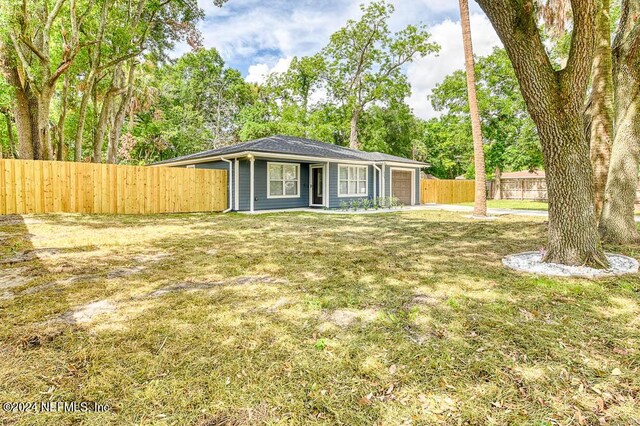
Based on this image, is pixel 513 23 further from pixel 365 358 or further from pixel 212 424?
pixel 212 424

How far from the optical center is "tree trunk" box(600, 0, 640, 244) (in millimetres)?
5477

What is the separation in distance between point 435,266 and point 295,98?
26793 mm

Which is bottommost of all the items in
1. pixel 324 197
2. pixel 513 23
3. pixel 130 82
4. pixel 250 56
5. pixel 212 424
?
pixel 212 424

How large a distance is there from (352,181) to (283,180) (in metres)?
3.58

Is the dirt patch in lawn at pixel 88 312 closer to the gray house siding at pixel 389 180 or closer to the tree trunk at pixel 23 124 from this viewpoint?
the tree trunk at pixel 23 124

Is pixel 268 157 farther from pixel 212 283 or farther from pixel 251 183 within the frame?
pixel 212 283

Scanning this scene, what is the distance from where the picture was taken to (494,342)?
2.38 meters

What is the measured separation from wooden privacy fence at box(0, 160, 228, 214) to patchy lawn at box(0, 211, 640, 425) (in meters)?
6.40

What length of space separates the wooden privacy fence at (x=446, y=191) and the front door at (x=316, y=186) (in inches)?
293

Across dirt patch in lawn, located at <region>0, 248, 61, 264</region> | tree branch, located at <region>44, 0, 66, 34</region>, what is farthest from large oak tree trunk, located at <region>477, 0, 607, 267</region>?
tree branch, located at <region>44, 0, 66, 34</region>

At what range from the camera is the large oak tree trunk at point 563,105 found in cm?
391

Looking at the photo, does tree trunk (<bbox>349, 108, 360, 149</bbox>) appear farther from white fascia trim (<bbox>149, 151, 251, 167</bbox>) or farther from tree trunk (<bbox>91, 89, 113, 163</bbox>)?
tree trunk (<bbox>91, 89, 113, 163</bbox>)

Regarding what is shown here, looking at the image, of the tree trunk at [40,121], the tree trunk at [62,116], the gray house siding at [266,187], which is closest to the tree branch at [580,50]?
the gray house siding at [266,187]

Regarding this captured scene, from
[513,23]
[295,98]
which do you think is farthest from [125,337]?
[295,98]
